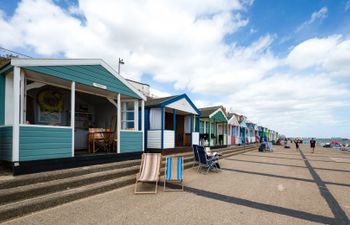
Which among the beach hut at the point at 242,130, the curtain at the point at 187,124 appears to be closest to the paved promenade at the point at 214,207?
the curtain at the point at 187,124

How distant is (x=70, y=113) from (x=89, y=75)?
265cm

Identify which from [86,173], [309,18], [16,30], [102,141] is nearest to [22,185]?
[86,173]

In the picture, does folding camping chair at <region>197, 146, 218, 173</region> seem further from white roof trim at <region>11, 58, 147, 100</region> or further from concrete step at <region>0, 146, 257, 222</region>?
white roof trim at <region>11, 58, 147, 100</region>

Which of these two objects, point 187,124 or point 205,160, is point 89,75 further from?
point 187,124

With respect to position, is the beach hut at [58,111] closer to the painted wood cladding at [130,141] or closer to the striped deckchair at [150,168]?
the painted wood cladding at [130,141]

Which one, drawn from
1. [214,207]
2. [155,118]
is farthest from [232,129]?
[214,207]

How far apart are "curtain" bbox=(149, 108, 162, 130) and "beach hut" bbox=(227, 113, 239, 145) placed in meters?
10.8

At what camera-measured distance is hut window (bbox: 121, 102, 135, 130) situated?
288 inches

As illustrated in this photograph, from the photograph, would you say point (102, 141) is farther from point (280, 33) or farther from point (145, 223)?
point (280, 33)

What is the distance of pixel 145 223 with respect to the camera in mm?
2857

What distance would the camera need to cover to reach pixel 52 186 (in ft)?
11.9

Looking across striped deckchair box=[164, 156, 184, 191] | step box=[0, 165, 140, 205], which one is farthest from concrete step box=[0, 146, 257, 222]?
striped deckchair box=[164, 156, 184, 191]

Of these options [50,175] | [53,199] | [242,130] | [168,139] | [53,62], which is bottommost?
[242,130]

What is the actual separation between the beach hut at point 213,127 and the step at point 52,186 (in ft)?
29.4
